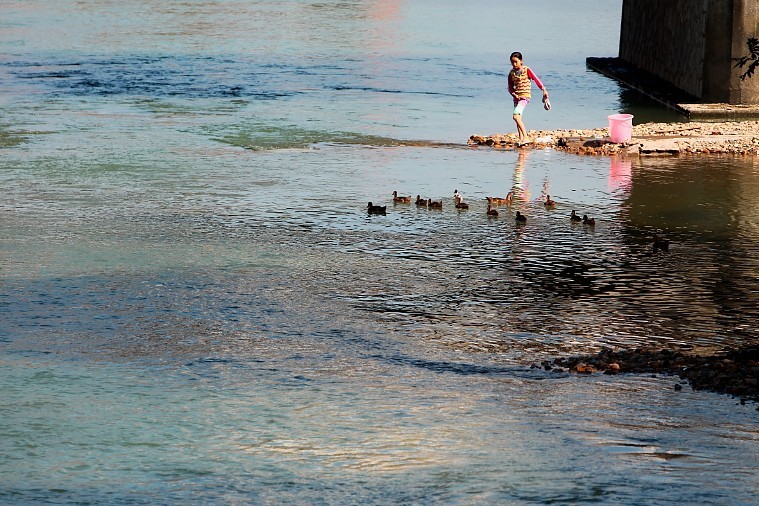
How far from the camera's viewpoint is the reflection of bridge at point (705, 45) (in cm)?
2188

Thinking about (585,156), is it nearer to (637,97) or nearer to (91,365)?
(637,97)

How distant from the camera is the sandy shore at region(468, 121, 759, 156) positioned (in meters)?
17.9

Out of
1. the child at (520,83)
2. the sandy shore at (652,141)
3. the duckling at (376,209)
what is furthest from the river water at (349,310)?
the child at (520,83)

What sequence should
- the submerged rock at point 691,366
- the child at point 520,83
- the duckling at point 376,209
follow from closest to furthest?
the submerged rock at point 691,366 → the duckling at point 376,209 → the child at point 520,83

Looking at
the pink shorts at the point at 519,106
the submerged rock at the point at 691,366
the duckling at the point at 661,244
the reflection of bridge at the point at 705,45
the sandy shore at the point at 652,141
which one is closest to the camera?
the submerged rock at the point at 691,366

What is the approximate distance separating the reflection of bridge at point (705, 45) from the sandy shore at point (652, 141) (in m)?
2.31

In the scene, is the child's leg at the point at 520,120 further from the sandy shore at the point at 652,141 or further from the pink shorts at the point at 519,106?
the sandy shore at the point at 652,141

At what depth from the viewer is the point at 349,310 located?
984cm

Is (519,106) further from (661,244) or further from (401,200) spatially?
(661,244)

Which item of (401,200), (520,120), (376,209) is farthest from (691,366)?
(520,120)

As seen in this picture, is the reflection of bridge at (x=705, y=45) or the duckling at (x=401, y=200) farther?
the reflection of bridge at (x=705, y=45)

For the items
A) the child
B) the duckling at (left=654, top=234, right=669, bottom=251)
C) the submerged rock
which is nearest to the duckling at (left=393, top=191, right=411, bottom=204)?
the duckling at (left=654, top=234, right=669, bottom=251)

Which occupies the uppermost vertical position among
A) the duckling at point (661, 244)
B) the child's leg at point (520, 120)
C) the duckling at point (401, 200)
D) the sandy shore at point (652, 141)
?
the child's leg at point (520, 120)

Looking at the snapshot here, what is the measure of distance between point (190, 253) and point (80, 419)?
14.2 ft
